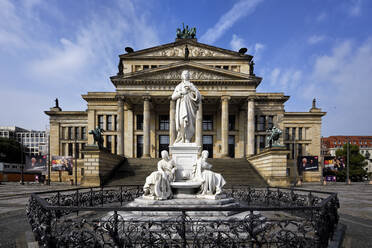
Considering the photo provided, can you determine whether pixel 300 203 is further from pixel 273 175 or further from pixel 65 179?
pixel 65 179

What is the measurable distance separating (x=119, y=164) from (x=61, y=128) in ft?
78.0

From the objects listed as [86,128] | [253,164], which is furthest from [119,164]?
[86,128]

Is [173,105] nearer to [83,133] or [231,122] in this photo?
[231,122]

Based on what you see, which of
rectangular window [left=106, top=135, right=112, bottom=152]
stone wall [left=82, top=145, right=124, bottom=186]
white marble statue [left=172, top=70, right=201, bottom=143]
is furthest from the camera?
rectangular window [left=106, top=135, right=112, bottom=152]

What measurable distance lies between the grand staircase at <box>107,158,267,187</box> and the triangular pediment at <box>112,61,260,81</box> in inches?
493

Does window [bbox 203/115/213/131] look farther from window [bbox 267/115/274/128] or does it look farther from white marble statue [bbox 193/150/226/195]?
white marble statue [bbox 193/150/226/195]

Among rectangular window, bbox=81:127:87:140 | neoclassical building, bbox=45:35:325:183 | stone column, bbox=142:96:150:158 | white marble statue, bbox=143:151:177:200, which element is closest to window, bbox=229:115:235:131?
neoclassical building, bbox=45:35:325:183

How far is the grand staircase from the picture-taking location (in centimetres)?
2533

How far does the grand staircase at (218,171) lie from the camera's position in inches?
997

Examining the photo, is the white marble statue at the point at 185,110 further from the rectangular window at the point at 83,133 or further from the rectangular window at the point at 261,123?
the rectangular window at the point at 83,133

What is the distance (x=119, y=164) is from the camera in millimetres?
31156

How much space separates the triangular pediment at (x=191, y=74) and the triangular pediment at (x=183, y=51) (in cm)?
603

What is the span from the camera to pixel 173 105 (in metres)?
36.1

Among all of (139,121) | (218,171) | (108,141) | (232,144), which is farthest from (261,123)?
(108,141)
